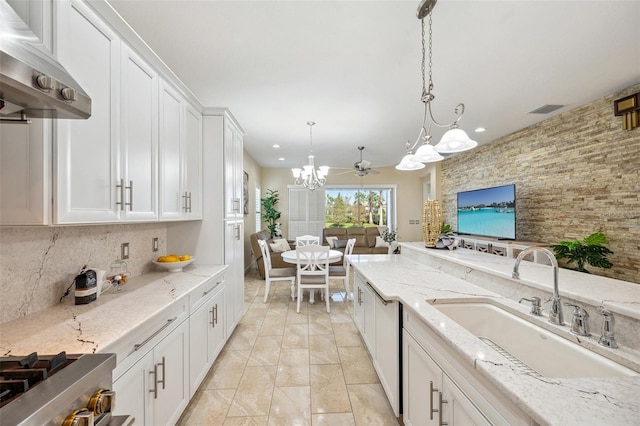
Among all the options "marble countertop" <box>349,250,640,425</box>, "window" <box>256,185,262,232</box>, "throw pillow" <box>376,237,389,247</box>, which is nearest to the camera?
"marble countertop" <box>349,250,640,425</box>

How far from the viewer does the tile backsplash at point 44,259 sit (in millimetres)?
1211

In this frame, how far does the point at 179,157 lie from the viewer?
7.16 feet

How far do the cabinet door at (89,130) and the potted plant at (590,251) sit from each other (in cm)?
466

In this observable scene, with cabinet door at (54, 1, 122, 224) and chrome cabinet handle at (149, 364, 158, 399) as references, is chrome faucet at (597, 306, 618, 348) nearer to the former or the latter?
chrome cabinet handle at (149, 364, 158, 399)

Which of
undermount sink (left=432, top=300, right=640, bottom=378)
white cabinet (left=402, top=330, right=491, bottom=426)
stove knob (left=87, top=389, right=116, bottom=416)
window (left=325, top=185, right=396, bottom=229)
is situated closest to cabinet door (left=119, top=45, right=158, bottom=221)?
stove knob (left=87, top=389, right=116, bottom=416)

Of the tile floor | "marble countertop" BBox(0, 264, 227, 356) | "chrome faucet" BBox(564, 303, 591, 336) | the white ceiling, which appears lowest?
the tile floor

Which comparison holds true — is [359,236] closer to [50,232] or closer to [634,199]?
[634,199]

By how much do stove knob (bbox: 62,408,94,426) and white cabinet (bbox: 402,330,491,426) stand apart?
3.98 feet

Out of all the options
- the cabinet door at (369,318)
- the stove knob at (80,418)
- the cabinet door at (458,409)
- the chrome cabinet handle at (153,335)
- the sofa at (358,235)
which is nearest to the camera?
the stove knob at (80,418)

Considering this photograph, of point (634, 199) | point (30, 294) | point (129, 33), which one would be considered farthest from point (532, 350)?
point (634, 199)

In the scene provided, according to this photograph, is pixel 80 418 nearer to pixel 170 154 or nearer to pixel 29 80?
pixel 29 80

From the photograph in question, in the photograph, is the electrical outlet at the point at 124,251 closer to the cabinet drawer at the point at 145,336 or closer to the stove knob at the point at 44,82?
the cabinet drawer at the point at 145,336

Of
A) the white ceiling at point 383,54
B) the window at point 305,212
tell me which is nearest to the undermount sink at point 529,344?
the white ceiling at point 383,54

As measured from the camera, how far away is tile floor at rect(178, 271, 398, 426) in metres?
1.79
